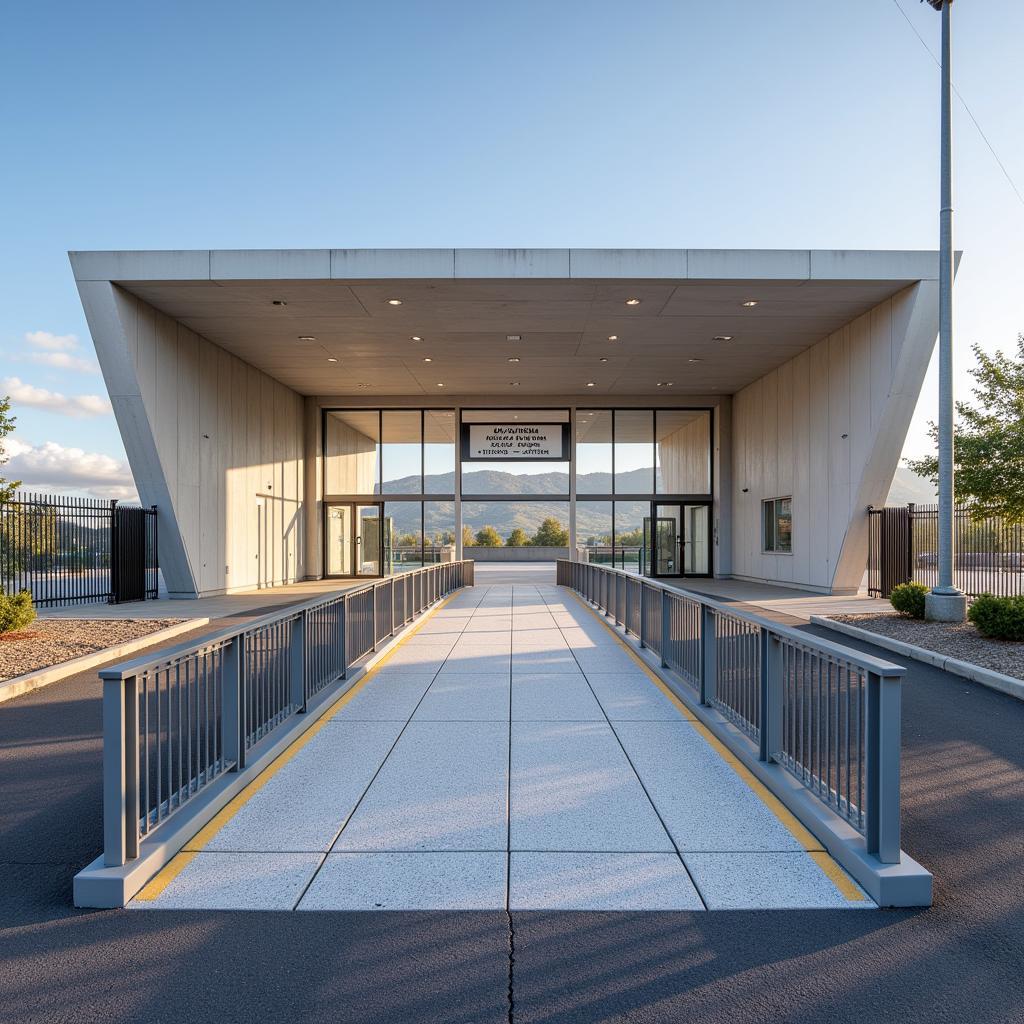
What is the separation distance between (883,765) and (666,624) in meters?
4.97

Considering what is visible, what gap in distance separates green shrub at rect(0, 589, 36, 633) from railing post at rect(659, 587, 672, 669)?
874 cm

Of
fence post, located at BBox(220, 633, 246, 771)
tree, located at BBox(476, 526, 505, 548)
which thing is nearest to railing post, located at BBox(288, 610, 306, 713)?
fence post, located at BBox(220, 633, 246, 771)

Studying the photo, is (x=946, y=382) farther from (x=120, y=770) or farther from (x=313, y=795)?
(x=120, y=770)

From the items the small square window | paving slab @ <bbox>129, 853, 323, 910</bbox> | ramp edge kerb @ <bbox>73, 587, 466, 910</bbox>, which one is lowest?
→ paving slab @ <bbox>129, 853, 323, 910</bbox>

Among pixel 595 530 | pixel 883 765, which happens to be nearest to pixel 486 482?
pixel 595 530

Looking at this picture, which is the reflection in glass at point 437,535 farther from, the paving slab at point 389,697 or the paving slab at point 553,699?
the paving slab at point 553,699

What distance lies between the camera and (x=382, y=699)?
7.48m

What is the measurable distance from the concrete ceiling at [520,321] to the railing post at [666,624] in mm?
9288

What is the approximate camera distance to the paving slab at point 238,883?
343cm

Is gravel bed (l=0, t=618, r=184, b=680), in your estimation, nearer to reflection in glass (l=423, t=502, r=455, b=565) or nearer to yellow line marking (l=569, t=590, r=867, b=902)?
yellow line marking (l=569, t=590, r=867, b=902)

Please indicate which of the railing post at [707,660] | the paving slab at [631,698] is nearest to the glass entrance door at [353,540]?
the paving slab at [631,698]

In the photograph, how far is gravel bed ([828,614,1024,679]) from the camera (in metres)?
8.80

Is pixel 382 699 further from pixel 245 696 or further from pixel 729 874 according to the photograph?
pixel 729 874

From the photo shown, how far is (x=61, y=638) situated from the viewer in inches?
432
